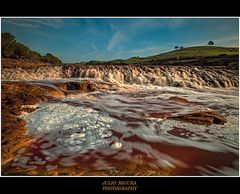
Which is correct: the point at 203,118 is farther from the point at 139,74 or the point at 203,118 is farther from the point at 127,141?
the point at 139,74

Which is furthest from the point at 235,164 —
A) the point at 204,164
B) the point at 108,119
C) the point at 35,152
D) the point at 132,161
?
the point at 35,152

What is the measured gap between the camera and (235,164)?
9.71ft

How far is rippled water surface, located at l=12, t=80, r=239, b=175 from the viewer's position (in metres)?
2.87

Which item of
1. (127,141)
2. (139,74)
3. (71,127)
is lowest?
(127,141)

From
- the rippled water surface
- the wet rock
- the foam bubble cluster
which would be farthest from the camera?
the wet rock

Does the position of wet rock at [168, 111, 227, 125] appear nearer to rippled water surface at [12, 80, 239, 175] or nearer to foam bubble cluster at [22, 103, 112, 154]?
rippled water surface at [12, 80, 239, 175]

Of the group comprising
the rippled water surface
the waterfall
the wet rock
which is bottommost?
the rippled water surface

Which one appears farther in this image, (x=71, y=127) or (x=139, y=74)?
(x=139, y=74)

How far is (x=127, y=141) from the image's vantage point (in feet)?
11.3

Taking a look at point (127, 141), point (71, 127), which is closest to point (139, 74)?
point (71, 127)

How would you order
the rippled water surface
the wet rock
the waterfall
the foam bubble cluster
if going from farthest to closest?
the waterfall < the wet rock < the foam bubble cluster < the rippled water surface

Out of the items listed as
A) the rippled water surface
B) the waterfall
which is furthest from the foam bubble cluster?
the waterfall

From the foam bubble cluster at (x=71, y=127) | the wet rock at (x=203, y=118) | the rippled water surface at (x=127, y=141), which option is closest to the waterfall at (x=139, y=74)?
the rippled water surface at (x=127, y=141)
